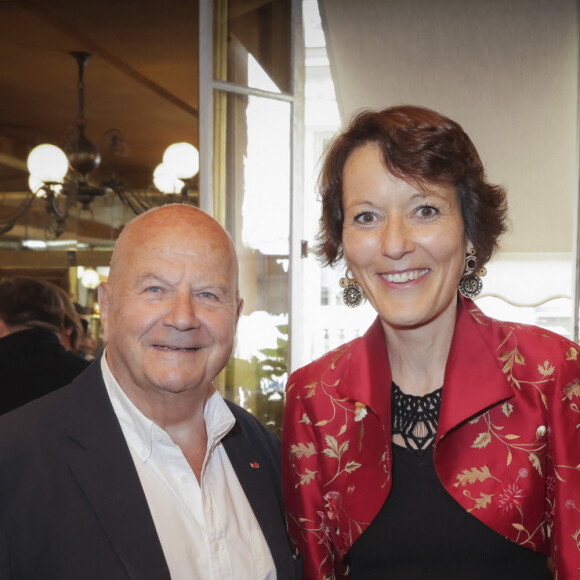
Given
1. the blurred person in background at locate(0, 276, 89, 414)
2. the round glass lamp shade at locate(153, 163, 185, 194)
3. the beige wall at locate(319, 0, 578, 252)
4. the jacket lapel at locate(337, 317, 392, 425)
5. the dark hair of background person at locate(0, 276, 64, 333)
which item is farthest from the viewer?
the round glass lamp shade at locate(153, 163, 185, 194)

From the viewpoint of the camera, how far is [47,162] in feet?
16.1

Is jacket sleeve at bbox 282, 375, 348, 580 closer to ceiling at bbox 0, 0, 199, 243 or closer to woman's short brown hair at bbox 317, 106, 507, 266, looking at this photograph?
woman's short brown hair at bbox 317, 106, 507, 266

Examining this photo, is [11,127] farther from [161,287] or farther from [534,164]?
[161,287]

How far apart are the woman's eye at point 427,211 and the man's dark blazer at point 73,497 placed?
2.47ft

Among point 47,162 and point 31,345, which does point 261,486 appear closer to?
point 31,345

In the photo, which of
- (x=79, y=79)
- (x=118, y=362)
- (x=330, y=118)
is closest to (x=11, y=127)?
(x=79, y=79)

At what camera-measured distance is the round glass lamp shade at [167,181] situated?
5260 millimetres

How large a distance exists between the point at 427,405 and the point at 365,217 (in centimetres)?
43

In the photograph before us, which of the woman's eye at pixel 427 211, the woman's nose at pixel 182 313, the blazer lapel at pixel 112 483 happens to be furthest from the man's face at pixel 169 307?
the woman's eye at pixel 427 211

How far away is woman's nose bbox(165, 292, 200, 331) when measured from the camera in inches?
55.0

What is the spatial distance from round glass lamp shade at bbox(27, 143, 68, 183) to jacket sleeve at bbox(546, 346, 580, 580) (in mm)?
4215

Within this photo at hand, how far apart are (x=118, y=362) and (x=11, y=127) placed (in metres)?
6.26

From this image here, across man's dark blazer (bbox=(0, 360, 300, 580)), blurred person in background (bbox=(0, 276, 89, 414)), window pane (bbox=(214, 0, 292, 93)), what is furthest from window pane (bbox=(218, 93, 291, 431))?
man's dark blazer (bbox=(0, 360, 300, 580))

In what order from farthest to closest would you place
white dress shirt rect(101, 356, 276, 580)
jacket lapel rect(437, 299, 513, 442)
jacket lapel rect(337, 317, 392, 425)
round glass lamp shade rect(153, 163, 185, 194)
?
1. round glass lamp shade rect(153, 163, 185, 194)
2. jacket lapel rect(337, 317, 392, 425)
3. jacket lapel rect(437, 299, 513, 442)
4. white dress shirt rect(101, 356, 276, 580)
